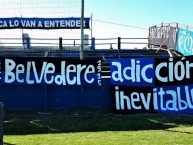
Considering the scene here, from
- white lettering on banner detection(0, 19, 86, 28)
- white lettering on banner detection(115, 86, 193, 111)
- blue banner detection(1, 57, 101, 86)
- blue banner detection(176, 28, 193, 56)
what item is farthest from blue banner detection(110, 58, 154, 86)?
white lettering on banner detection(0, 19, 86, 28)

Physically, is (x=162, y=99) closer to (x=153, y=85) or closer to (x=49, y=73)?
(x=153, y=85)

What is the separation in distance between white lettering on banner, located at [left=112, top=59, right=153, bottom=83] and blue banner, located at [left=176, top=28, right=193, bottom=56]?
5.53 metres

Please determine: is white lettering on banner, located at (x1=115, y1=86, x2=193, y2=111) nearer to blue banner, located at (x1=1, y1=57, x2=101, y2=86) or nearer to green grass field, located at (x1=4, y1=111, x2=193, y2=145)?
green grass field, located at (x1=4, y1=111, x2=193, y2=145)

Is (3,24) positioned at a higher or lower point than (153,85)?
higher

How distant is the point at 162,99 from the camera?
13719 millimetres

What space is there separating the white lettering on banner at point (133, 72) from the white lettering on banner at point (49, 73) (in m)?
0.64

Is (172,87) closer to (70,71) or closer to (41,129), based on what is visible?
(70,71)

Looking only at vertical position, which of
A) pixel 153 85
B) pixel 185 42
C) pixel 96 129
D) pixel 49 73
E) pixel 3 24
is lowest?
pixel 96 129

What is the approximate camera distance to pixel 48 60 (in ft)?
46.7

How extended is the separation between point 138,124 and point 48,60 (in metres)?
3.87

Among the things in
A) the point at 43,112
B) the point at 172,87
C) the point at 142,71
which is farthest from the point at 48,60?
the point at 172,87

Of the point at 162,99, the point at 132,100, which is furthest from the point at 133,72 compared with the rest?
the point at 162,99

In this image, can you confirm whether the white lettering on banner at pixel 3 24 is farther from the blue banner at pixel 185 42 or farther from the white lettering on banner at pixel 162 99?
the white lettering on banner at pixel 162 99

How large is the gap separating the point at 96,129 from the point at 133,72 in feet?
9.71
